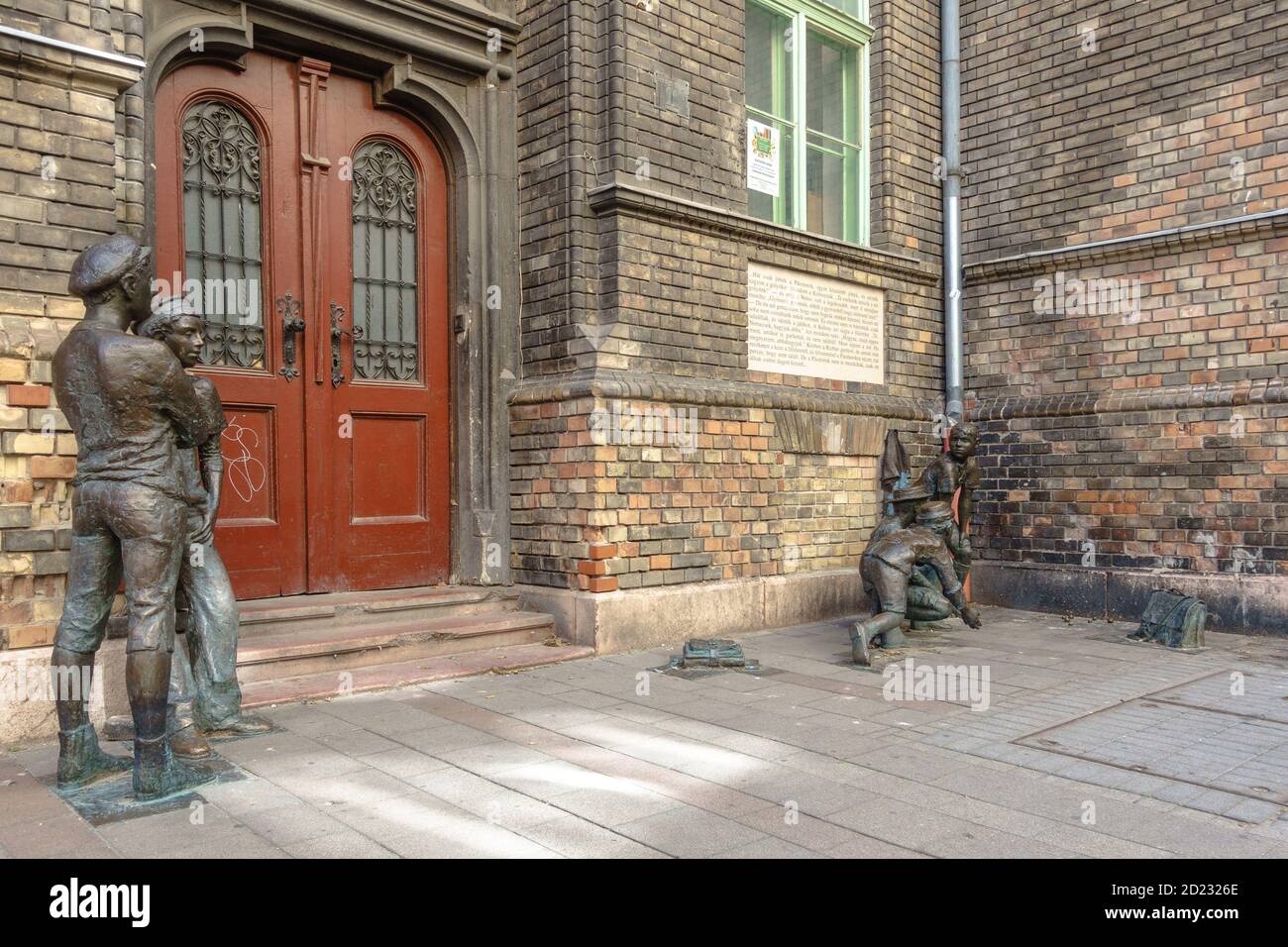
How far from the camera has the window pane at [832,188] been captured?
9.12 metres

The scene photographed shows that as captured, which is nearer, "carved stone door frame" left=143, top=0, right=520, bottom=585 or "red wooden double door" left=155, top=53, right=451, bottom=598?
"red wooden double door" left=155, top=53, right=451, bottom=598

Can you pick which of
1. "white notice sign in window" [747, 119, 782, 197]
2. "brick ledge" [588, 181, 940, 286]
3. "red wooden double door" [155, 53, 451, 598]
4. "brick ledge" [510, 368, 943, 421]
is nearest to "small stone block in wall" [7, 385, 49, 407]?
"red wooden double door" [155, 53, 451, 598]

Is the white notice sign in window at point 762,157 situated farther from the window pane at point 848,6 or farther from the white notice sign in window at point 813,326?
the window pane at point 848,6

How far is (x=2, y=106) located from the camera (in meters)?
4.89

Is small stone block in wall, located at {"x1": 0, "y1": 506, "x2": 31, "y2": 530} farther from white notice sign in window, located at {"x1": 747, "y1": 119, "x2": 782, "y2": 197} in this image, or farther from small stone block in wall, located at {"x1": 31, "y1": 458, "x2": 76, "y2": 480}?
white notice sign in window, located at {"x1": 747, "y1": 119, "x2": 782, "y2": 197}

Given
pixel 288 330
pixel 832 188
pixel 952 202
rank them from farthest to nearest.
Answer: pixel 952 202
pixel 832 188
pixel 288 330

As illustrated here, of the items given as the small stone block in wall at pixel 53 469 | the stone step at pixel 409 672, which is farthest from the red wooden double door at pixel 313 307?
the small stone block in wall at pixel 53 469

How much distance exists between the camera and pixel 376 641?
6109mm

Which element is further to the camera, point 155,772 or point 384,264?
point 384,264

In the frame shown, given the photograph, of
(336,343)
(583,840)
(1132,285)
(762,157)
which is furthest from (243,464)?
(1132,285)

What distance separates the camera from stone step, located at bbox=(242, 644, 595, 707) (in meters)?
5.43

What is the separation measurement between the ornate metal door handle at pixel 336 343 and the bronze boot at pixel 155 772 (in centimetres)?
331

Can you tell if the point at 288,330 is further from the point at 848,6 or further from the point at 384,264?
the point at 848,6

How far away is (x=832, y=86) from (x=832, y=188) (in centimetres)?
97
